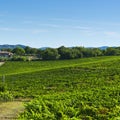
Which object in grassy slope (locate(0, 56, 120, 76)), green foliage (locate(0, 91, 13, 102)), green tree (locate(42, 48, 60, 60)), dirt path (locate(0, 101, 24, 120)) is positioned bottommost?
dirt path (locate(0, 101, 24, 120))

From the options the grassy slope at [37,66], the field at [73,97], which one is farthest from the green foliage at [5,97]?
the grassy slope at [37,66]

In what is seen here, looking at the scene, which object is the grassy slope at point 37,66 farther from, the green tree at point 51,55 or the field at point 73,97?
the green tree at point 51,55

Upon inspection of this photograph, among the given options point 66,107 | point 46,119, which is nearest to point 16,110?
point 66,107

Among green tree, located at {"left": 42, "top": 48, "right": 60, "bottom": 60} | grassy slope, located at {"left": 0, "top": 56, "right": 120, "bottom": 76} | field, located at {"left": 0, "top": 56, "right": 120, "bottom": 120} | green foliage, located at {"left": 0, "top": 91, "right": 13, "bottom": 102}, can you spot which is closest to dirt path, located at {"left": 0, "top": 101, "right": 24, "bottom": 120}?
field, located at {"left": 0, "top": 56, "right": 120, "bottom": 120}

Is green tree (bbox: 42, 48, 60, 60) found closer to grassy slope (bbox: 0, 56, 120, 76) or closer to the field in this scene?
grassy slope (bbox: 0, 56, 120, 76)

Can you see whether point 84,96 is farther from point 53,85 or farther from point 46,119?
point 53,85

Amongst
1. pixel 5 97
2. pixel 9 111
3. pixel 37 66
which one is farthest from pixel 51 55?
pixel 9 111

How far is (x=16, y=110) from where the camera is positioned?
32.5 meters

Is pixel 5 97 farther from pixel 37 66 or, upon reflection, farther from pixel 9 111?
pixel 37 66

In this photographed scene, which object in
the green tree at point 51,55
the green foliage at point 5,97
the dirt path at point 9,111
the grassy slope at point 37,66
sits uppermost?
the green tree at point 51,55

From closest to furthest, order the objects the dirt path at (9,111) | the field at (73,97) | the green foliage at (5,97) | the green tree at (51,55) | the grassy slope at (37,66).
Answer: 1. the field at (73,97)
2. the dirt path at (9,111)
3. the green foliage at (5,97)
4. the grassy slope at (37,66)
5. the green tree at (51,55)

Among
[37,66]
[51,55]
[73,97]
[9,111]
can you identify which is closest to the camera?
[9,111]

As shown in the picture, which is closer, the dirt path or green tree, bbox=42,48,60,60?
the dirt path

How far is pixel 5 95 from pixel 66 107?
37.3 feet
